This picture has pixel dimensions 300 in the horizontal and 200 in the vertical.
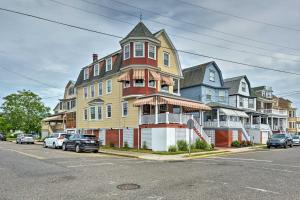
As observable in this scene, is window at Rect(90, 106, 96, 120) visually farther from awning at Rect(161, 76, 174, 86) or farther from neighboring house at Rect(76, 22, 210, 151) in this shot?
awning at Rect(161, 76, 174, 86)

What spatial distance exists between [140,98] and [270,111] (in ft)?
101

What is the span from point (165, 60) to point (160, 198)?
26.6m

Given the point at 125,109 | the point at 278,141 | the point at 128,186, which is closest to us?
the point at 128,186

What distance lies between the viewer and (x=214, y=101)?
4150 centimetres

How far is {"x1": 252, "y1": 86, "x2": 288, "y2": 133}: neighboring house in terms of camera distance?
169ft

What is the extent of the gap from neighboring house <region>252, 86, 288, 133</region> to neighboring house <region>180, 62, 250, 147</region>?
40.1ft

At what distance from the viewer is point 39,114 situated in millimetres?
64438

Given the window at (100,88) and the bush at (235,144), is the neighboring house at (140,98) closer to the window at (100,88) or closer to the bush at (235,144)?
the window at (100,88)

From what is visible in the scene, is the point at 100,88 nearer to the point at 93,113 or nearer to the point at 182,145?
the point at 93,113

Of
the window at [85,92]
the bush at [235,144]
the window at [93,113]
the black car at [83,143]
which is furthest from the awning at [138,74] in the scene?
the bush at [235,144]

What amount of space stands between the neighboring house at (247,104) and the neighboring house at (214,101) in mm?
3436

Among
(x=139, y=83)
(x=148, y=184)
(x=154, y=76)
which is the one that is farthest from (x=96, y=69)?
(x=148, y=184)

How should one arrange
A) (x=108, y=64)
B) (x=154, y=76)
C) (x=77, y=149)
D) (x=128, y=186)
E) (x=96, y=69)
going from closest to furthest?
(x=128, y=186)
(x=77, y=149)
(x=154, y=76)
(x=108, y=64)
(x=96, y=69)

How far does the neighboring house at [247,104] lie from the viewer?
43.2m
